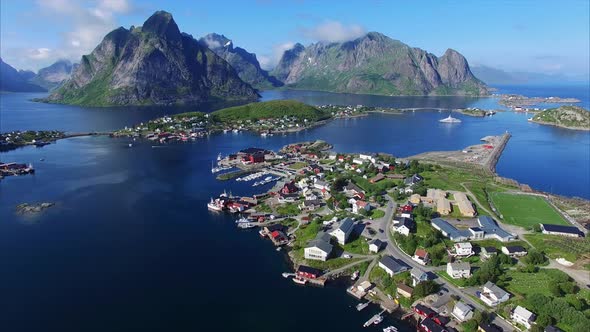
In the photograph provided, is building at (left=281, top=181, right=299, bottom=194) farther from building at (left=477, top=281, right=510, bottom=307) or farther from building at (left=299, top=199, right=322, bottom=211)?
building at (left=477, top=281, right=510, bottom=307)

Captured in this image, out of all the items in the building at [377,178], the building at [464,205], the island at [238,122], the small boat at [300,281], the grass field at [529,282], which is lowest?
the small boat at [300,281]

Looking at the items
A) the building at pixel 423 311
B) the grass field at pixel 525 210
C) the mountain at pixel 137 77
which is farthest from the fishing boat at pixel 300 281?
the mountain at pixel 137 77

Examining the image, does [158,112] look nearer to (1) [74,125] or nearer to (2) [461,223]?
(1) [74,125]

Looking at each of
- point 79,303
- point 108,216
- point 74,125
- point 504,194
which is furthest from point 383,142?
point 74,125

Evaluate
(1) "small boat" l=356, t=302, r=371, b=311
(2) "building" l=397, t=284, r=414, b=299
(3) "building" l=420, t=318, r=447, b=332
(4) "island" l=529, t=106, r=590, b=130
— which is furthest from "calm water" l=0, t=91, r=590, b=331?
(4) "island" l=529, t=106, r=590, b=130

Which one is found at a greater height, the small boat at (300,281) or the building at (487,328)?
the building at (487,328)

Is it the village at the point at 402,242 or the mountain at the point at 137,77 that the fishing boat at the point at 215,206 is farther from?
the mountain at the point at 137,77
